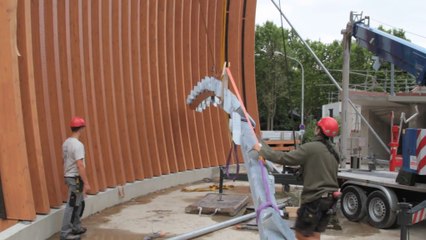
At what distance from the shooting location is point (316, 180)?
5609mm

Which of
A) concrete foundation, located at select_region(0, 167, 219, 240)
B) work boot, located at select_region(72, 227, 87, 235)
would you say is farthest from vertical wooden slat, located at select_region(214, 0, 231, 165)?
work boot, located at select_region(72, 227, 87, 235)

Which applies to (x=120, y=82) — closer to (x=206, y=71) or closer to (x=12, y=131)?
(x=12, y=131)

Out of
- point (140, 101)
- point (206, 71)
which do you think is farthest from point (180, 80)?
point (140, 101)

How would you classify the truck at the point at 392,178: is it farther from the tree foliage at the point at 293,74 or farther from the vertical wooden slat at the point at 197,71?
the tree foliage at the point at 293,74

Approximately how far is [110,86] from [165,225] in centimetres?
335

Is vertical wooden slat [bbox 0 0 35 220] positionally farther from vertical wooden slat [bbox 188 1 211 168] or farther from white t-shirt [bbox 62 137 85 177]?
vertical wooden slat [bbox 188 1 211 168]

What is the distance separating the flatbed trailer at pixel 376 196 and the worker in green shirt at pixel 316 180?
3409mm

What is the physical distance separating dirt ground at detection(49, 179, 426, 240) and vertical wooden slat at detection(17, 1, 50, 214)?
2.64 ft

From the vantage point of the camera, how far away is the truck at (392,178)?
8.35 metres

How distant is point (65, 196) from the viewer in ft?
27.2

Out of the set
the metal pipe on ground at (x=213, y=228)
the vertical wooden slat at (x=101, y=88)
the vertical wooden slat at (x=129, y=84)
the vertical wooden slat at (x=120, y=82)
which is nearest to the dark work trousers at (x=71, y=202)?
the metal pipe on ground at (x=213, y=228)

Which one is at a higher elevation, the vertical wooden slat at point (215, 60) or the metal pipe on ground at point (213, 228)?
the vertical wooden slat at point (215, 60)

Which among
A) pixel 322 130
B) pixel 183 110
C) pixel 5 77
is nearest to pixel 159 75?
pixel 183 110

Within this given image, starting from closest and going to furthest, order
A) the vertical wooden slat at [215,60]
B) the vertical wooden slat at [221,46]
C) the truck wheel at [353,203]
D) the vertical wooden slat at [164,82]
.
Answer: the truck wheel at [353,203] < the vertical wooden slat at [164,82] < the vertical wooden slat at [215,60] < the vertical wooden slat at [221,46]
